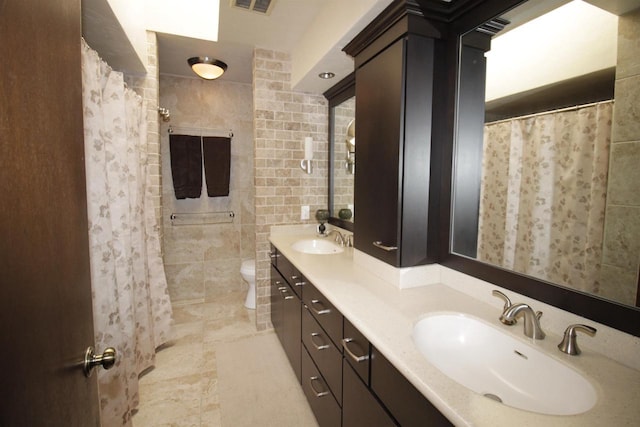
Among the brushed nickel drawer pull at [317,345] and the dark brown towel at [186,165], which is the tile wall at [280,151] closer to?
the dark brown towel at [186,165]

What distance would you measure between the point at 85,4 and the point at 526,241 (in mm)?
2348

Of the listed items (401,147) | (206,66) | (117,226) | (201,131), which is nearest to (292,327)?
(117,226)

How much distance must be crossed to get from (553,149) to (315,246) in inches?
70.7

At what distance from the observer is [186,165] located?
332cm

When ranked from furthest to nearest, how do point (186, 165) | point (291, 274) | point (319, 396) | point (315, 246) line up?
point (186, 165)
point (315, 246)
point (291, 274)
point (319, 396)

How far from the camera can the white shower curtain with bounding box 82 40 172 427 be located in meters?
1.50

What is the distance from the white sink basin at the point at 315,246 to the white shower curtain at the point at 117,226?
1153mm

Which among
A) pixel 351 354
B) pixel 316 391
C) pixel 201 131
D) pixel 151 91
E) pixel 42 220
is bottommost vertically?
pixel 316 391

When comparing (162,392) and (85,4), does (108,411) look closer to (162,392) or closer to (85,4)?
(162,392)

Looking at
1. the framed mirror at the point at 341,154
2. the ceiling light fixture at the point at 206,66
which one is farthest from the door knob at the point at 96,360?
the ceiling light fixture at the point at 206,66

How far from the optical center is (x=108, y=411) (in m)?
1.55

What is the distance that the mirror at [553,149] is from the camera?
0.92 metres

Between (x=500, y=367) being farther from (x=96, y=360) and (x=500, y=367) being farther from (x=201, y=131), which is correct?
(x=201, y=131)

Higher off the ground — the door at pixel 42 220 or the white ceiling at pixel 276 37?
the white ceiling at pixel 276 37
